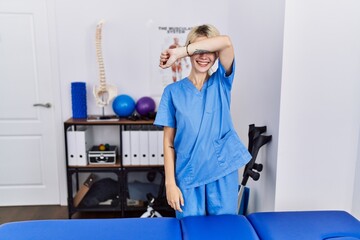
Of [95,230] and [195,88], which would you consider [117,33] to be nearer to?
[195,88]

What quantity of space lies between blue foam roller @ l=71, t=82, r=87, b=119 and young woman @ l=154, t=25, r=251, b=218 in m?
1.45

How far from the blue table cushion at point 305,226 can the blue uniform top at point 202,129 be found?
250mm

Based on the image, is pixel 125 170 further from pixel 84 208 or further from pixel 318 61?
pixel 318 61

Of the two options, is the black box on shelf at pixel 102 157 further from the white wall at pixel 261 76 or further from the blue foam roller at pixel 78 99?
the white wall at pixel 261 76

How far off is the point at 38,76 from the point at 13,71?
0.22 meters

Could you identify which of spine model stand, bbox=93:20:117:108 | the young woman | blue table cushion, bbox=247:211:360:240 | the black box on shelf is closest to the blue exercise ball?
spine model stand, bbox=93:20:117:108

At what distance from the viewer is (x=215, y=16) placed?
2676 millimetres

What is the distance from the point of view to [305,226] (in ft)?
3.70

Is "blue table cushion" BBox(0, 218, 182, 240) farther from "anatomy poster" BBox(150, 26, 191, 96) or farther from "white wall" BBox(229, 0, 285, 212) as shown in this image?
"anatomy poster" BBox(150, 26, 191, 96)

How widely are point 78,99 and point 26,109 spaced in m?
0.57

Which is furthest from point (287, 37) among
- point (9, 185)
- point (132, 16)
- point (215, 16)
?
point (9, 185)

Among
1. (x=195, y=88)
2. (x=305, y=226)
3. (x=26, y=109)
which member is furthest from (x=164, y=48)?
(x=305, y=226)

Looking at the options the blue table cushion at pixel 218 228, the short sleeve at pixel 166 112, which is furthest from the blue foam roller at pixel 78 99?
the blue table cushion at pixel 218 228

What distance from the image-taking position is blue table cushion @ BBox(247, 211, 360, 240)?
1.07 metres
